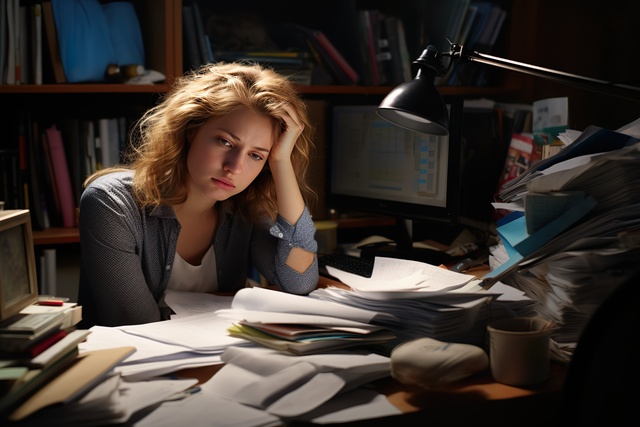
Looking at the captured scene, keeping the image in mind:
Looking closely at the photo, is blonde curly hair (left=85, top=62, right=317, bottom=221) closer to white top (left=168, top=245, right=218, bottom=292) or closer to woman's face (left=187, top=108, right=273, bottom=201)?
woman's face (left=187, top=108, right=273, bottom=201)

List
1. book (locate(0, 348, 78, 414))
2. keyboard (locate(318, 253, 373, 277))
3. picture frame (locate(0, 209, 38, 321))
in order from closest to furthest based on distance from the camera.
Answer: book (locate(0, 348, 78, 414))
picture frame (locate(0, 209, 38, 321))
keyboard (locate(318, 253, 373, 277))

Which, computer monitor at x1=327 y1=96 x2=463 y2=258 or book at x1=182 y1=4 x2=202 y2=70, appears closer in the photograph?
computer monitor at x1=327 y1=96 x2=463 y2=258

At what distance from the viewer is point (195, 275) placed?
1.74 metres

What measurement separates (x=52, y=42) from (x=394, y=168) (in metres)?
1.10

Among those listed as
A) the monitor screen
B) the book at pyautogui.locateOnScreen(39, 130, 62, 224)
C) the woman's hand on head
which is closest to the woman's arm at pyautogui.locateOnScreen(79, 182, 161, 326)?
the woman's hand on head

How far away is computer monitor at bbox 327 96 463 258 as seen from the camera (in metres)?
1.97

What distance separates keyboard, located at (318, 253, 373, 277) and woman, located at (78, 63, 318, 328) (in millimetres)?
186

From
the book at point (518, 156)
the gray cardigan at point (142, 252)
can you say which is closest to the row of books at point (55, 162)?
the gray cardigan at point (142, 252)

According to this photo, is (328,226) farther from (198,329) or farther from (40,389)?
(40,389)

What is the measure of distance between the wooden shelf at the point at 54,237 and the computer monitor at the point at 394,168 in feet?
2.69

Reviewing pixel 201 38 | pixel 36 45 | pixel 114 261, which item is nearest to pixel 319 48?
pixel 201 38

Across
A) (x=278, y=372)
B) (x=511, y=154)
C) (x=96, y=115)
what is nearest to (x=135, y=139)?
(x=96, y=115)

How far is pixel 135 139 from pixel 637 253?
65.3 inches

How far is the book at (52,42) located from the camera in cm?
215
